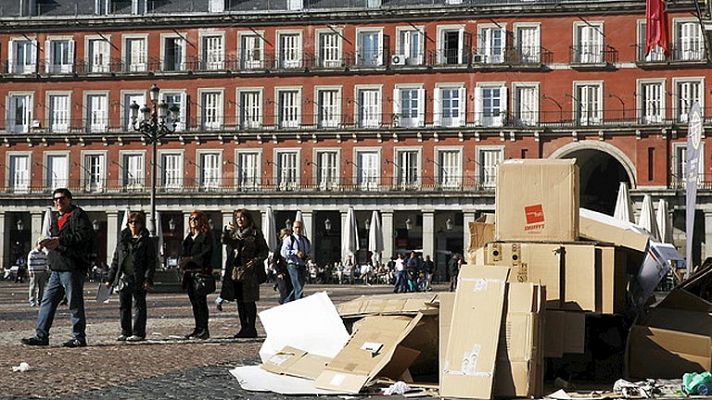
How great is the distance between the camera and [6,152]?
62.1 metres

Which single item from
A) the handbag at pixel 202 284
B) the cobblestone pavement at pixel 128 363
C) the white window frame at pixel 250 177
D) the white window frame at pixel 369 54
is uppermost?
the white window frame at pixel 369 54

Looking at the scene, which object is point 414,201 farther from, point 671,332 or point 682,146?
point 671,332

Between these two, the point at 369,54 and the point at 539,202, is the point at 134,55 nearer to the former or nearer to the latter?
the point at 369,54

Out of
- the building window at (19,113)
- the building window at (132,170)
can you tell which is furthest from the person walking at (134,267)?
the building window at (19,113)

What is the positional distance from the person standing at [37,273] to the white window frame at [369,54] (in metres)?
33.4

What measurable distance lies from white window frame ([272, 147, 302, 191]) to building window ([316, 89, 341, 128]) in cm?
175

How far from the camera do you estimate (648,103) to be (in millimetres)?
55438

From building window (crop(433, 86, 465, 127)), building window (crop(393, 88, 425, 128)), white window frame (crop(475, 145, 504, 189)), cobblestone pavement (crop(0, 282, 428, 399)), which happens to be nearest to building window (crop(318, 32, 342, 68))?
building window (crop(393, 88, 425, 128))

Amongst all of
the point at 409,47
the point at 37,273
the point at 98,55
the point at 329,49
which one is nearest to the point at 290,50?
the point at 329,49

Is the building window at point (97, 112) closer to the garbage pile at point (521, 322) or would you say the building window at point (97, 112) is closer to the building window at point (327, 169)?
the building window at point (327, 169)

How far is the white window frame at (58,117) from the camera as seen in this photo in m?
61.7

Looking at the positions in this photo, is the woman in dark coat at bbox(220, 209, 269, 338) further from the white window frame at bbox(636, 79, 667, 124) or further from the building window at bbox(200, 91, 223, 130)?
the building window at bbox(200, 91, 223, 130)

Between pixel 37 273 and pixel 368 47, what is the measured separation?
34433 mm

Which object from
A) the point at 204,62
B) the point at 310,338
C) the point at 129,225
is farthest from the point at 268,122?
the point at 310,338
